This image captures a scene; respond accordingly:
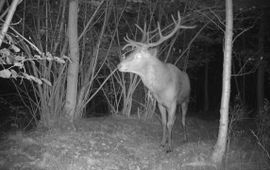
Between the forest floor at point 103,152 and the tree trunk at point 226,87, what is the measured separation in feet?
0.76

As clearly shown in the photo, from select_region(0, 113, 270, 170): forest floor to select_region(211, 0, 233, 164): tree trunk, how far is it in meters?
0.23

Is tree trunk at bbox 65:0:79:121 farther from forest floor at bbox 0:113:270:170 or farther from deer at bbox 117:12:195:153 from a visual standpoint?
deer at bbox 117:12:195:153

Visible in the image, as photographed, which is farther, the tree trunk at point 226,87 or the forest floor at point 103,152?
the tree trunk at point 226,87

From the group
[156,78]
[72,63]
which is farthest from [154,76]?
[72,63]

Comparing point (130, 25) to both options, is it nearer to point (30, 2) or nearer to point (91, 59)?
point (91, 59)

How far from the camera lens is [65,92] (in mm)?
7520

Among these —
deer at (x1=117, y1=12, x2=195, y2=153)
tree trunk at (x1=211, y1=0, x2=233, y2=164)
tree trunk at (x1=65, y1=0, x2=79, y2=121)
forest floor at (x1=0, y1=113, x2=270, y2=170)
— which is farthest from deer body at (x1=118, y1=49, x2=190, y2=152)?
tree trunk at (x1=211, y1=0, x2=233, y2=164)

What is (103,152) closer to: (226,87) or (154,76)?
(154,76)

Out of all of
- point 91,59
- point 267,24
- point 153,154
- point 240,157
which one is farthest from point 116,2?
point 267,24

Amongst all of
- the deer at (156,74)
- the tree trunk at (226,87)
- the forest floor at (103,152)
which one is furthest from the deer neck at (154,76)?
the tree trunk at (226,87)

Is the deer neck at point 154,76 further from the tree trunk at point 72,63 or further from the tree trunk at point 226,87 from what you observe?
the tree trunk at point 226,87

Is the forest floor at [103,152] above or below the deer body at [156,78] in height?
below

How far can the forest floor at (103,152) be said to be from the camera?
5.04 meters

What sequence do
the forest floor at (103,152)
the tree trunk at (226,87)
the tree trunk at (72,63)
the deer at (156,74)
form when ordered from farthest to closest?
the tree trunk at (72,63)
the deer at (156,74)
the tree trunk at (226,87)
the forest floor at (103,152)
